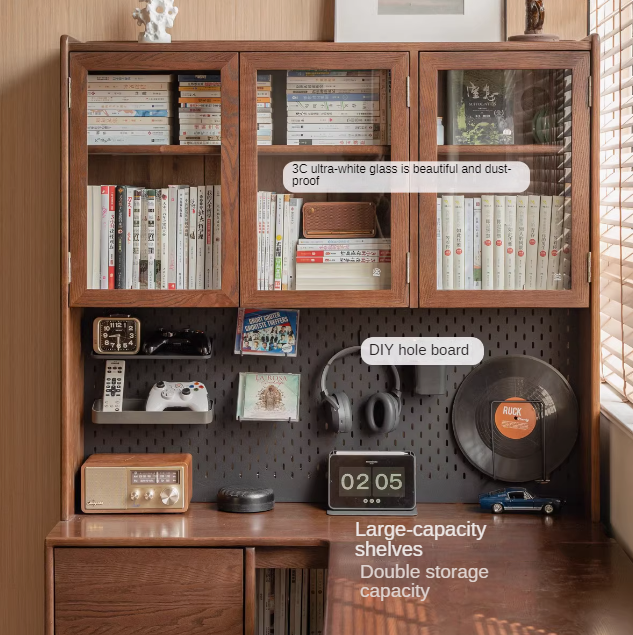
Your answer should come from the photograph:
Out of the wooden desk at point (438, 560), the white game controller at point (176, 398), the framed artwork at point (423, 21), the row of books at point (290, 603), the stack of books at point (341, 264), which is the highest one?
the framed artwork at point (423, 21)

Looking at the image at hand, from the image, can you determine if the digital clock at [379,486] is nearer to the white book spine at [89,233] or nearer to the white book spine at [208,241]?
the white book spine at [208,241]

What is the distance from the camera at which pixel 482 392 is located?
224 cm

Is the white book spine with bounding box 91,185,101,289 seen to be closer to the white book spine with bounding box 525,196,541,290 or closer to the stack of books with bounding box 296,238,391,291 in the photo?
the stack of books with bounding box 296,238,391,291

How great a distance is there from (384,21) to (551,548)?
1.43 metres

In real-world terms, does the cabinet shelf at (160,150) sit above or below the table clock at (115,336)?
above

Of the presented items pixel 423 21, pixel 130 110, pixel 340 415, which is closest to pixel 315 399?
pixel 340 415

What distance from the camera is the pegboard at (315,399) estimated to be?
2.25m

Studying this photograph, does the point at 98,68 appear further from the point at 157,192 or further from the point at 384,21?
the point at 384,21

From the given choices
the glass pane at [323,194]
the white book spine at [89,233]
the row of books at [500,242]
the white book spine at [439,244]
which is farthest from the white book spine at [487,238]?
the white book spine at [89,233]

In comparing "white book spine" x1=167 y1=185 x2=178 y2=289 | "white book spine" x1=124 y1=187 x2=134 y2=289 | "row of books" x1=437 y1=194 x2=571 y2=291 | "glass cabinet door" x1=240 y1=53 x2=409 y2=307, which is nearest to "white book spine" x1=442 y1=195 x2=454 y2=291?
"row of books" x1=437 y1=194 x2=571 y2=291

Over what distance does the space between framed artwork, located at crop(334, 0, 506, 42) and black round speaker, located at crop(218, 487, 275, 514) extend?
4.11ft

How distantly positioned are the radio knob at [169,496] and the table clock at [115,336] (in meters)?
0.38

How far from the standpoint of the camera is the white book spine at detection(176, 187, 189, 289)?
2023 mm

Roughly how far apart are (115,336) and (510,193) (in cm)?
111
